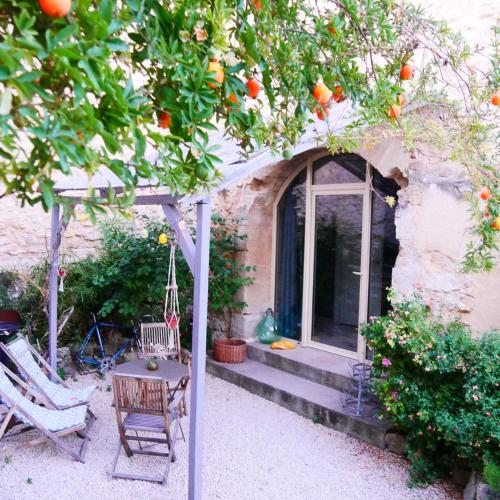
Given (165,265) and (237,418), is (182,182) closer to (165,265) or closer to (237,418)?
(237,418)

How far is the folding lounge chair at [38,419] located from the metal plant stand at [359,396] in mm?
A: 2422

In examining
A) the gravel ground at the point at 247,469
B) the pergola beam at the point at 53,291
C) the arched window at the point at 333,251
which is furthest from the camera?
the arched window at the point at 333,251

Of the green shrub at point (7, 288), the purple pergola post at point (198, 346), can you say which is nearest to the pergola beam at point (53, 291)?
the green shrub at point (7, 288)

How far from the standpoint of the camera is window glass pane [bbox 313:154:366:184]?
5895 millimetres

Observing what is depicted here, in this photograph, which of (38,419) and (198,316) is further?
(38,419)

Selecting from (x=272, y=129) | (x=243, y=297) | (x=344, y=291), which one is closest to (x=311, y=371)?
(x=344, y=291)

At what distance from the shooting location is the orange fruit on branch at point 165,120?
1.64 m

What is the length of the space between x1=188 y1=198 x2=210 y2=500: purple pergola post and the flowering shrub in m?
1.49

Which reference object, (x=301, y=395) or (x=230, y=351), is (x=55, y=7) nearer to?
(x=301, y=395)

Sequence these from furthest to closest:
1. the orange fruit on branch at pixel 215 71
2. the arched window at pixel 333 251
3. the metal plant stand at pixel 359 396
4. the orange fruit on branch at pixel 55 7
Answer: the arched window at pixel 333 251, the metal plant stand at pixel 359 396, the orange fruit on branch at pixel 215 71, the orange fruit on branch at pixel 55 7

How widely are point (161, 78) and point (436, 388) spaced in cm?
320

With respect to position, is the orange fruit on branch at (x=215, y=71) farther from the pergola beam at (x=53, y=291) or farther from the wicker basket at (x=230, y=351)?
the wicker basket at (x=230, y=351)

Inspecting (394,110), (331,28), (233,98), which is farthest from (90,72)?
(394,110)

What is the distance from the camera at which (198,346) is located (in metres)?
3.54
